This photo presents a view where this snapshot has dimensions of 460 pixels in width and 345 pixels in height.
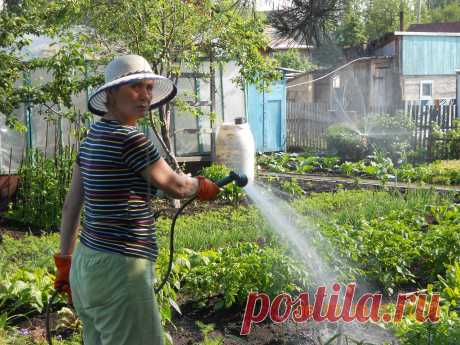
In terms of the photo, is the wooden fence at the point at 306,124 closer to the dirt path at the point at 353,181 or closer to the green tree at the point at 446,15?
the dirt path at the point at 353,181

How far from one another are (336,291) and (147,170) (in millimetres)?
2094

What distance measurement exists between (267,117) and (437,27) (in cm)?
2775

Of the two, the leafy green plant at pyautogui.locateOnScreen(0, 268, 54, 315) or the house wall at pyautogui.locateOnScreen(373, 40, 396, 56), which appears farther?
the house wall at pyautogui.locateOnScreen(373, 40, 396, 56)

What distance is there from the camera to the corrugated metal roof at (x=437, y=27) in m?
35.7

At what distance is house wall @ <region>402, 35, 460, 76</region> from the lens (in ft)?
75.3

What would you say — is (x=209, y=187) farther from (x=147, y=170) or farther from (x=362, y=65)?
(x=362, y=65)

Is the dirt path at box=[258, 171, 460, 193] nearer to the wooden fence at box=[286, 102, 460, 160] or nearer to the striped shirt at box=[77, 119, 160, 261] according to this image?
the wooden fence at box=[286, 102, 460, 160]

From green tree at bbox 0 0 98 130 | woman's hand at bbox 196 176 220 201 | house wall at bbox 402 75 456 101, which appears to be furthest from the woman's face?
house wall at bbox 402 75 456 101

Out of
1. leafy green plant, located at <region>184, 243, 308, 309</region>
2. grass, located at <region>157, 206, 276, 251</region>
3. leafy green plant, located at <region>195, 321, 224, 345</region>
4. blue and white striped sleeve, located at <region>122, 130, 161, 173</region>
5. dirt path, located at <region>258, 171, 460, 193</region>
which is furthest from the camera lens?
dirt path, located at <region>258, 171, 460, 193</region>

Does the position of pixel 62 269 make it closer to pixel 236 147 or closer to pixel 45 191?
pixel 45 191

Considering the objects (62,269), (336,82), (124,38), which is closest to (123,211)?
(62,269)

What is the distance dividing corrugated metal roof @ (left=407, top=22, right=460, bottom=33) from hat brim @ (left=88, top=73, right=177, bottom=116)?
34352mm

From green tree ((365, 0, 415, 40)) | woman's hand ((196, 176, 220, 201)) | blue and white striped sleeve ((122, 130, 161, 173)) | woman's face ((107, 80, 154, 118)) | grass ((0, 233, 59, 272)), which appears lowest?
grass ((0, 233, 59, 272))

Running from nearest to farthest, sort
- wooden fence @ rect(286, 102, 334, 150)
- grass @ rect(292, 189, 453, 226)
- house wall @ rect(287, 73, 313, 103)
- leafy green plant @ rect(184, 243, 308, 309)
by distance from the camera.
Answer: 1. leafy green plant @ rect(184, 243, 308, 309)
2. grass @ rect(292, 189, 453, 226)
3. wooden fence @ rect(286, 102, 334, 150)
4. house wall @ rect(287, 73, 313, 103)
